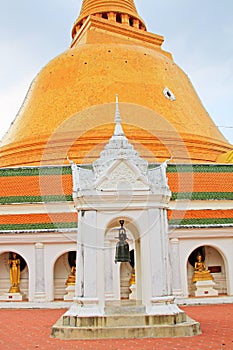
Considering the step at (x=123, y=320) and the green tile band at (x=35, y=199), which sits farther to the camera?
the green tile band at (x=35, y=199)

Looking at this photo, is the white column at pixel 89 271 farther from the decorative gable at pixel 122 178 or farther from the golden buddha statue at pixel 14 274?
the golden buddha statue at pixel 14 274

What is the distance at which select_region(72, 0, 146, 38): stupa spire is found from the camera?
74.9 ft

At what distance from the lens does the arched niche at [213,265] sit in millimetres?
12438

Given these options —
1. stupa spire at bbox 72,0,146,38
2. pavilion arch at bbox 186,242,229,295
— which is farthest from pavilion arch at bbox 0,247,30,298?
stupa spire at bbox 72,0,146,38

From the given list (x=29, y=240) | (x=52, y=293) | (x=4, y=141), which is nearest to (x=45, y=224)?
(x=29, y=240)

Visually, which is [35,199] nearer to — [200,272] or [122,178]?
[200,272]

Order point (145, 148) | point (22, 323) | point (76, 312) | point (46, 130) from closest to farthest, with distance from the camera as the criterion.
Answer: point (76, 312)
point (22, 323)
point (145, 148)
point (46, 130)

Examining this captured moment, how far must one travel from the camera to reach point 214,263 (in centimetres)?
1278

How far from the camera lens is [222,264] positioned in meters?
12.7

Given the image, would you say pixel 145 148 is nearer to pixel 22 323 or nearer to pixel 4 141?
pixel 4 141

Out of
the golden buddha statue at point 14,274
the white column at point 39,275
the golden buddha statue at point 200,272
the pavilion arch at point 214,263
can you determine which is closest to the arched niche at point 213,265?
the pavilion arch at point 214,263

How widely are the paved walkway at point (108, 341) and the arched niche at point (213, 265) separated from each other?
10.0ft

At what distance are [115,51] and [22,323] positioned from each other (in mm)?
12849

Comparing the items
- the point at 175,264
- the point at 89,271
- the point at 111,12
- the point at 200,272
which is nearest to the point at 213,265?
the point at 200,272
